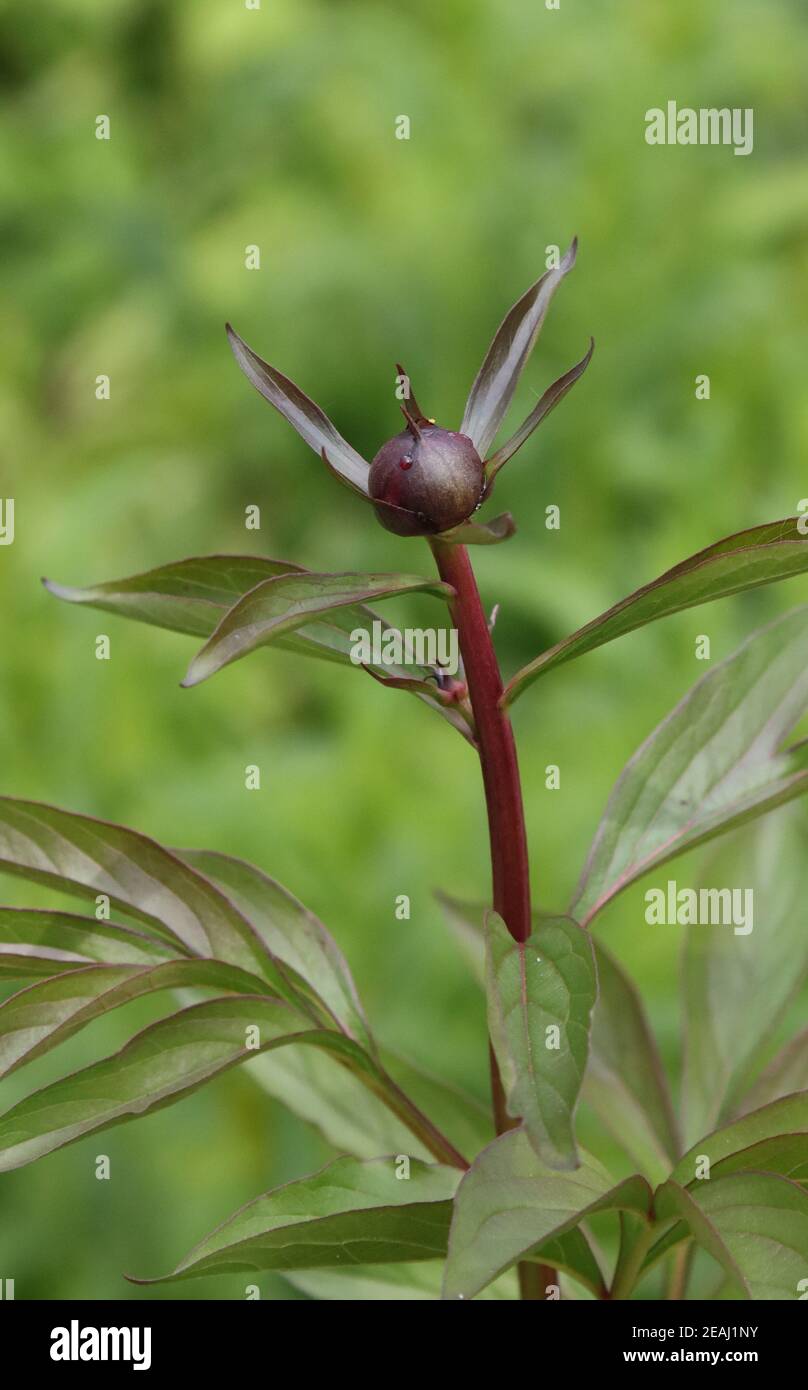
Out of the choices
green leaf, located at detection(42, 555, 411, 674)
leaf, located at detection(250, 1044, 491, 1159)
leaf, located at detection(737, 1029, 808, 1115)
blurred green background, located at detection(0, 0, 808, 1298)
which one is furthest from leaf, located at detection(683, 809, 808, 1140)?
blurred green background, located at detection(0, 0, 808, 1298)

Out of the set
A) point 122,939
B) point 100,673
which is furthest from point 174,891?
point 100,673

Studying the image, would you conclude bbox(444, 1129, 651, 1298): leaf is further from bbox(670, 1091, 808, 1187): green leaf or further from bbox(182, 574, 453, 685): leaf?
bbox(182, 574, 453, 685): leaf

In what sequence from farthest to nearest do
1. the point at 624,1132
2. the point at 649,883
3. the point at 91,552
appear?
the point at 91,552 → the point at 649,883 → the point at 624,1132

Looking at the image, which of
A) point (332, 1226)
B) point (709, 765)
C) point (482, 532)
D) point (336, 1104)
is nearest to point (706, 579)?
point (482, 532)

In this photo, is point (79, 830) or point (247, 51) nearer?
point (79, 830)

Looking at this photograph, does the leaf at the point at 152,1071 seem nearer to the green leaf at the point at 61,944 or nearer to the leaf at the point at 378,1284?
the green leaf at the point at 61,944

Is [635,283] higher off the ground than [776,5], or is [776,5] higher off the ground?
[776,5]

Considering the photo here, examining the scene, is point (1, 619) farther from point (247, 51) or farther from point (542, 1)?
point (542, 1)
